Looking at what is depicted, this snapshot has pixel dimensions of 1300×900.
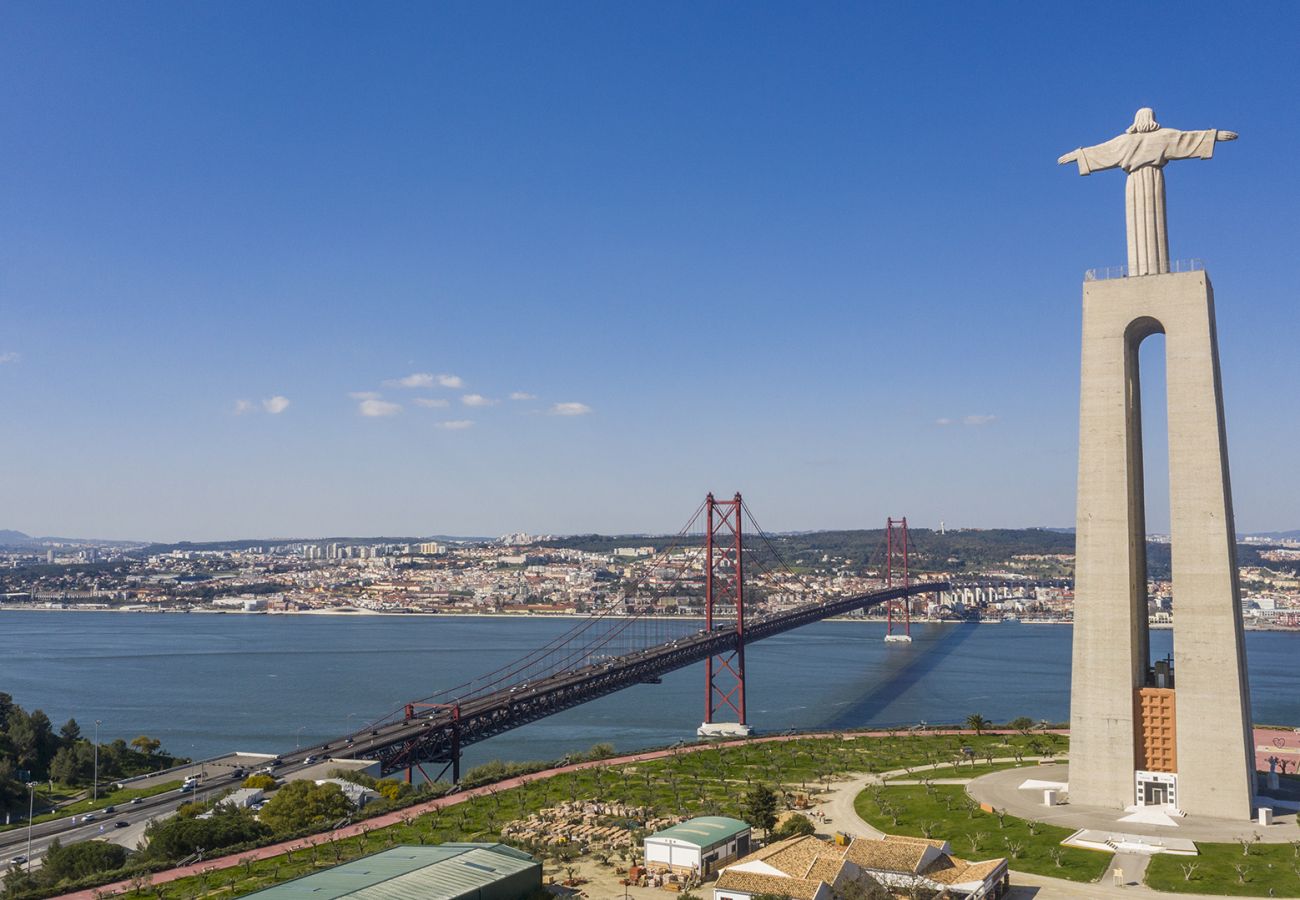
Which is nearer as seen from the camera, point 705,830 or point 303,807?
point 705,830

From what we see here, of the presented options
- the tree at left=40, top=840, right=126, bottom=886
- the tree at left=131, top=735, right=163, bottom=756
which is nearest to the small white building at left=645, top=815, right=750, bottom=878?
the tree at left=40, top=840, right=126, bottom=886

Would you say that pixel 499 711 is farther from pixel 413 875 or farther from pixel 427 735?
pixel 413 875

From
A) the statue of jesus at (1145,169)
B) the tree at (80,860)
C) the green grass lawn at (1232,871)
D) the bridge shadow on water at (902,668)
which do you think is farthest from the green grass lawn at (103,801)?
the statue of jesus at (1145,169)

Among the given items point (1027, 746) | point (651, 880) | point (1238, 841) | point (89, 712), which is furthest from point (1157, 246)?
point (89, 712)

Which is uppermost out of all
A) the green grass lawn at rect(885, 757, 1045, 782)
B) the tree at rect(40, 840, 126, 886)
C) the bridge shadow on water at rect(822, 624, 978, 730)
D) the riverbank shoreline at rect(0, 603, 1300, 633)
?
the green grass lawn at rect(885, 757, 1045, 782)

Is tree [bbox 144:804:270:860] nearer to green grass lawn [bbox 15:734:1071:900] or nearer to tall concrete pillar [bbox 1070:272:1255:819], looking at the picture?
green grass lawn [bbox 15:734:1071:900]

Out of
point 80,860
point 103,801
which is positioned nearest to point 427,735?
point 103,801
